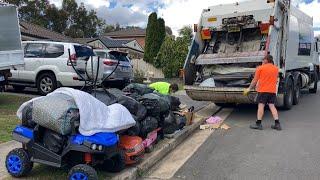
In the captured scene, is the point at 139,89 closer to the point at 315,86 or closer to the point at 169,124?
the point at 169,124

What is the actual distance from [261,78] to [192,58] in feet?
8.57

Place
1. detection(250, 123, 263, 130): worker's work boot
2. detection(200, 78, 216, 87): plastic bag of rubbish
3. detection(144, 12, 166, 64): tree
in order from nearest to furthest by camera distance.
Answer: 1. detection(250, 123, 263, 130): worker's work boot
2. detection(200, 78, 216, 87): plastic bag of rubbish
3. detection(144, 12, 166, 64): tree

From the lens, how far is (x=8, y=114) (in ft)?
32.9

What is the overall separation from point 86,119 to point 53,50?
9.21 m

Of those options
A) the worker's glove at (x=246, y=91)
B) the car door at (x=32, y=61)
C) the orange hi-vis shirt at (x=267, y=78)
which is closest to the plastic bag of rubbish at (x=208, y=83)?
the worker's glove at (x=246, y=91)

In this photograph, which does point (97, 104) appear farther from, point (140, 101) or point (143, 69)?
point (143, 69)

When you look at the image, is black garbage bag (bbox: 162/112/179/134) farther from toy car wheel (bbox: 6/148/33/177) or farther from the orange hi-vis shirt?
toy car wheel (bbox: 6/148/33/177)

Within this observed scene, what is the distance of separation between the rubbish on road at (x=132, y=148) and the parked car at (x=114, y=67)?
8069 millimetres

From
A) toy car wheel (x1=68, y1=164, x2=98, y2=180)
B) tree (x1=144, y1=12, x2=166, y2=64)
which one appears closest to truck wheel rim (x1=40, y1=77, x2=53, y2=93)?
toy car wheel (x1=68, y1=164, x2=98, y2=180)

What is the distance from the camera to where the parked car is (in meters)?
14.5

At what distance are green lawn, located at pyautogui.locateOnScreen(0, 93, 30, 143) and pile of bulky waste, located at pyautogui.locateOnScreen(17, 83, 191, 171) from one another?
2.17 metres

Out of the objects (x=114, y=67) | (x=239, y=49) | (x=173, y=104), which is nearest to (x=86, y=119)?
(x=173, y=104)

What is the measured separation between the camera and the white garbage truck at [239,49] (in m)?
10.9

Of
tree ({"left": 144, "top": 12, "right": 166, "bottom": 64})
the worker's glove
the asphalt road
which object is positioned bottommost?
the asphalt road
